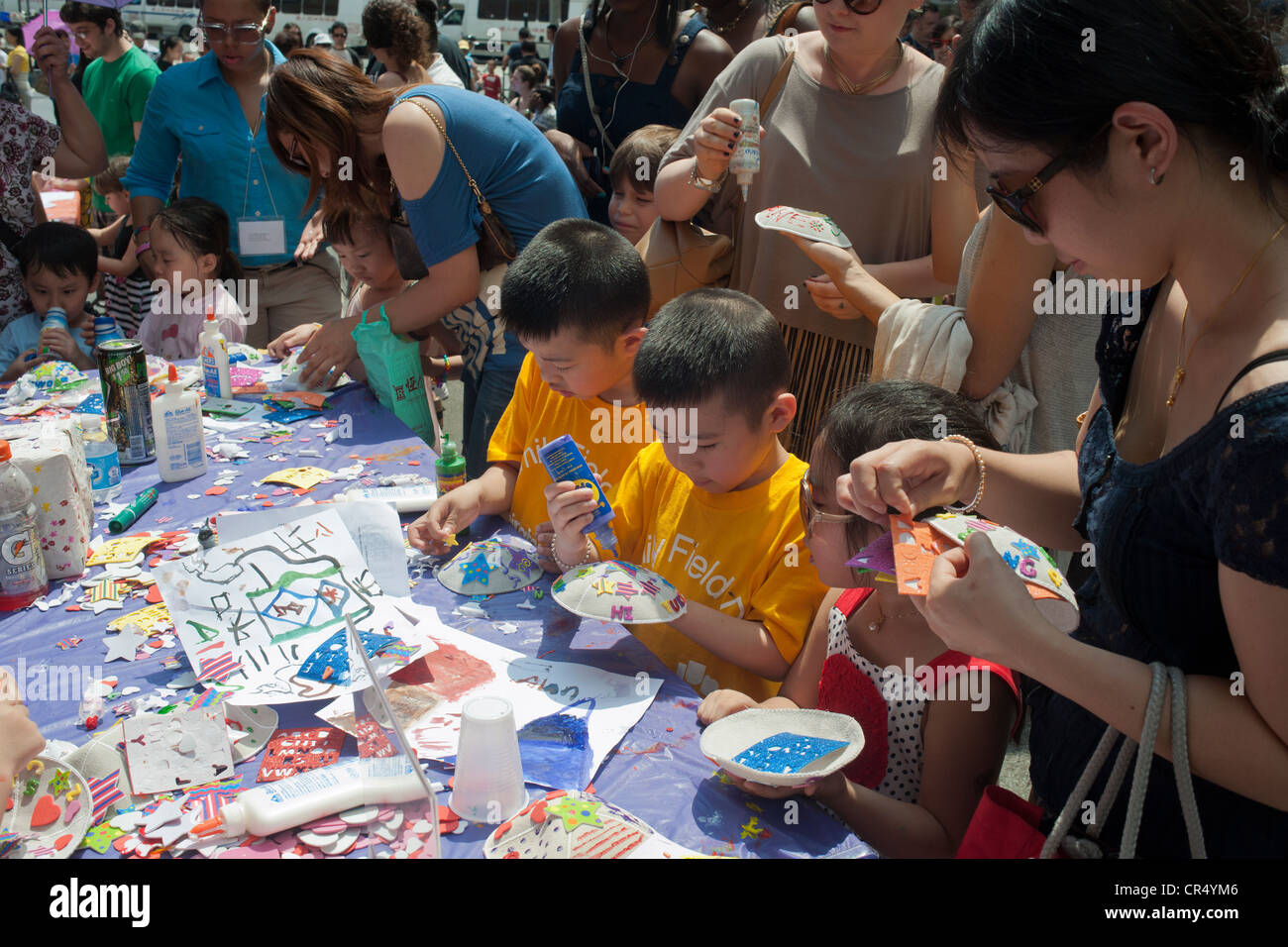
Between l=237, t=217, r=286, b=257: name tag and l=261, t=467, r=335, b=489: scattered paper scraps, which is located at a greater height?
l=237, t=217, r=286, b=257: name tag

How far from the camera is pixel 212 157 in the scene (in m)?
4.30

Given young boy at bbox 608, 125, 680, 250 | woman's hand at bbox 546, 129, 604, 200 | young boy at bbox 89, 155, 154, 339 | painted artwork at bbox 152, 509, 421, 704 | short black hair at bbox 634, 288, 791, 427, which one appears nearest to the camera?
painted artwork at bbox 152, 509, 421, 704

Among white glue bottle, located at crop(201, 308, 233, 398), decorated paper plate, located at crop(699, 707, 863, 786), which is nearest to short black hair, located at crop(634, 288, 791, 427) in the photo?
decorated paper plate, located at crop(699, 707, 863, 786)

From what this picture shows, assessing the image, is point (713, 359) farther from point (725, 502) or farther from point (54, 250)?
point (54, 250)

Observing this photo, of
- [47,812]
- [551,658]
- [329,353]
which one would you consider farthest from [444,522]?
[329,353]

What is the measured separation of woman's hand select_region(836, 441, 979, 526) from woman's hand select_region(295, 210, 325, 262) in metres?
3.54

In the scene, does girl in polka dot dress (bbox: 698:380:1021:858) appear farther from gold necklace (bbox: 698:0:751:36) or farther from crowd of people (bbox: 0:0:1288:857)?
gold necklace (bbox: 698:0:751:36)

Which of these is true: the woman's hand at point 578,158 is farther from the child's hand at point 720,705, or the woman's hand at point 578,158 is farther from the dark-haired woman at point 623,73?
the child's hand at point 720,705

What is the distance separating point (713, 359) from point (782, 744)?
87cm

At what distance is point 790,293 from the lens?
279 cm

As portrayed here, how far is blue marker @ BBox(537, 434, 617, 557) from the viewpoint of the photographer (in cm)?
187

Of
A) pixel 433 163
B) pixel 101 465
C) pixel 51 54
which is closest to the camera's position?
pixel 101 465

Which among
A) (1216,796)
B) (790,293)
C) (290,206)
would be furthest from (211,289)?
(1216,796)

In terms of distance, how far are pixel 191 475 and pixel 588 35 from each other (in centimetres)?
259
